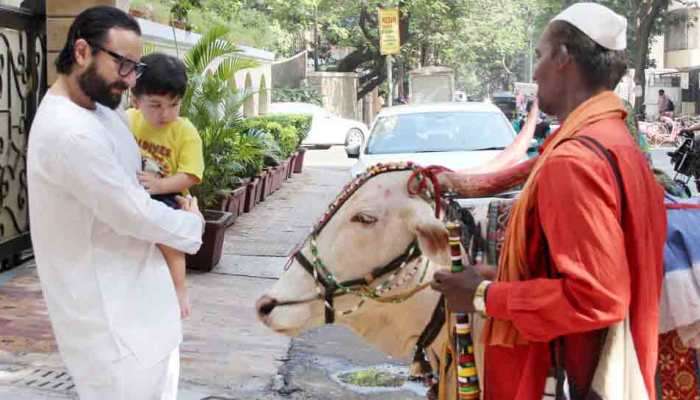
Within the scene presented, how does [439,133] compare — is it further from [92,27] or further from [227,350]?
[92,27]

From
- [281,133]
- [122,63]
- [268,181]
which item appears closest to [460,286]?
[122,63]

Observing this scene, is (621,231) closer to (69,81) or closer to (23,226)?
(69,81)

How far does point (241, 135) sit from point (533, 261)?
26.3 ft

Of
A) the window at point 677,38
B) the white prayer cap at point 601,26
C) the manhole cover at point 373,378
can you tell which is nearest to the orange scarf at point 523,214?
the white prayer cap at point 601,26

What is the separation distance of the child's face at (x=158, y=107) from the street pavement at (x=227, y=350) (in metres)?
1.71

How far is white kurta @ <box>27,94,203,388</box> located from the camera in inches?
108

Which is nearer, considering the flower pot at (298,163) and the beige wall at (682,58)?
the flower pot at (298,163)

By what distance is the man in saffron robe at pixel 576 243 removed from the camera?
6.93 ft

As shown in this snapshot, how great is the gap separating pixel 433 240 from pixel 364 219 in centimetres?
25

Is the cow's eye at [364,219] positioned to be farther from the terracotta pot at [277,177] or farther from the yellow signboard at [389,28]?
the yellow signboard at [389,28]

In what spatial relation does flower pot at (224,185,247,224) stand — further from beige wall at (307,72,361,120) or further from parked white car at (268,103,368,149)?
beige wall at (307,72,361,120)

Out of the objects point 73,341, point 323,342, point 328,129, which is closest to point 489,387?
point 73,341

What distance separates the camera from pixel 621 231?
2146 millimetres

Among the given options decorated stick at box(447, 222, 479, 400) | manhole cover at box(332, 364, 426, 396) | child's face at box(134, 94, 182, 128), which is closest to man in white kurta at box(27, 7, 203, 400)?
decorated stick at box(447, 222, 479, 400)
